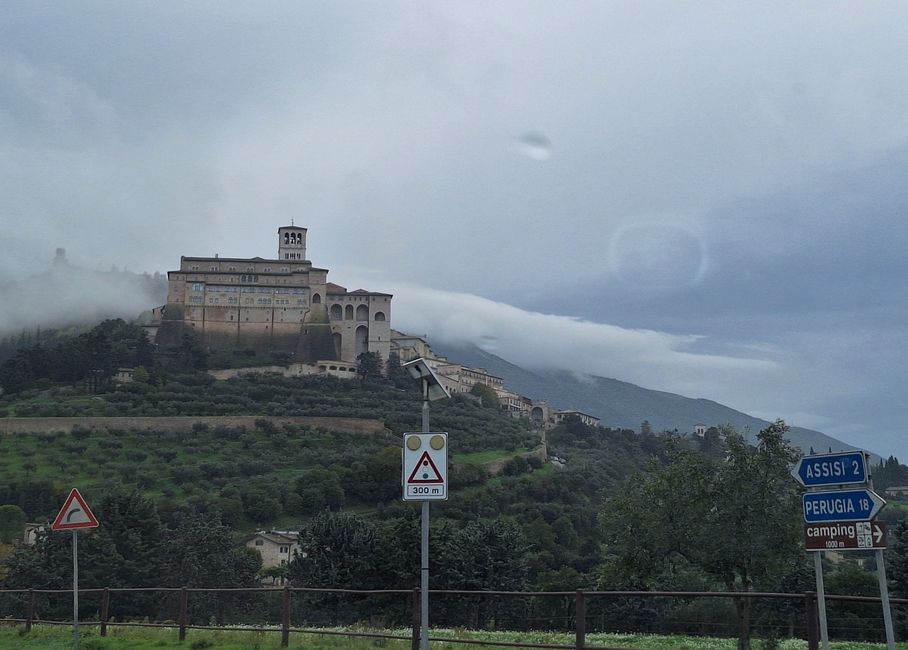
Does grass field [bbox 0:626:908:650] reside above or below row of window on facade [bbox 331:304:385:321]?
below

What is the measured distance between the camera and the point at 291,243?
136 meters

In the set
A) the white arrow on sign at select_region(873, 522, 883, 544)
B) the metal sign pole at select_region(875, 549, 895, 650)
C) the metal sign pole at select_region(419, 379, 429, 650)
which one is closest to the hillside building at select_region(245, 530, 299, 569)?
the metal sign pole at select_region(419, 379, 429, 650)

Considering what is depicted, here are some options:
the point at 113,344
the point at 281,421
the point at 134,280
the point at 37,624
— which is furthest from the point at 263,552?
the point at 134,280

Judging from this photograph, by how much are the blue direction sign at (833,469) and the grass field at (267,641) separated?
14.7 ft

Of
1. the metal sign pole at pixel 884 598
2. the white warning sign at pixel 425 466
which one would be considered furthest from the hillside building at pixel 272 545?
the metal sign pole at pixel 884 598

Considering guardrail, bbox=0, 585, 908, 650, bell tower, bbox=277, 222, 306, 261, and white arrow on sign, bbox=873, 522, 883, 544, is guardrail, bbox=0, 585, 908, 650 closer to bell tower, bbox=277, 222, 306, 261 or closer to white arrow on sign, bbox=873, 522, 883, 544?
white arrow on sign, bbox=873, 522, 883, 544

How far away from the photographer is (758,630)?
21.5 metres

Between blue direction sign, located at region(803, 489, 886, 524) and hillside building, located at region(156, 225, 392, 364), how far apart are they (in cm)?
10827

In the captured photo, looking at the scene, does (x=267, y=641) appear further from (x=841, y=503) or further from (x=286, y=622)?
(x=841, y=503)

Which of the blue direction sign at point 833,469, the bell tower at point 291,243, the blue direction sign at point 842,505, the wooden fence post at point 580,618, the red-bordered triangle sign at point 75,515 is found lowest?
the wooden fence post at point 580,618

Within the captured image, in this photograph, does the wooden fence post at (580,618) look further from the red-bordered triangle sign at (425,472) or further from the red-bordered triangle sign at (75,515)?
the red-bordered triangle sign at (75,515)

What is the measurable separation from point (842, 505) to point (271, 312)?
11495 cm

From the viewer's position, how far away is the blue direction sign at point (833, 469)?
7881 mm

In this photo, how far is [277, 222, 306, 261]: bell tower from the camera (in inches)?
5354
